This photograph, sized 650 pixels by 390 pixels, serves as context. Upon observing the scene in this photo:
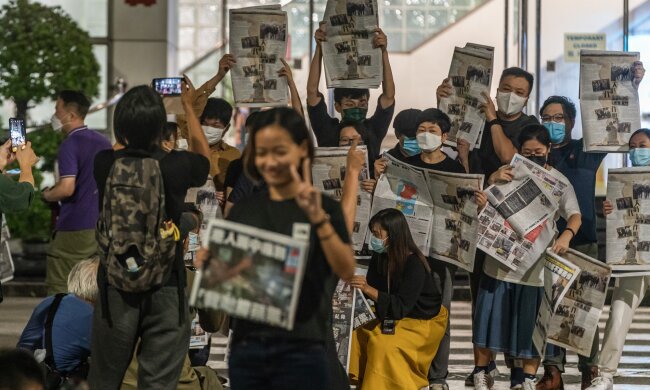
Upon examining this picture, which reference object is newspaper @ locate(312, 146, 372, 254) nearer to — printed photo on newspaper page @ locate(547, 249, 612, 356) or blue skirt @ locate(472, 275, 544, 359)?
blue skirt @ locate(472, 275, 544, 359)

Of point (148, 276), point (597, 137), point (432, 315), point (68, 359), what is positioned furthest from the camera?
point (597, 137)

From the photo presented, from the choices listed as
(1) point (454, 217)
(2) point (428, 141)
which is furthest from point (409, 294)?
(2) point (428, 141)

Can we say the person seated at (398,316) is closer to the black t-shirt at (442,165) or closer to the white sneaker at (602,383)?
the black t-shirt at (442,165)

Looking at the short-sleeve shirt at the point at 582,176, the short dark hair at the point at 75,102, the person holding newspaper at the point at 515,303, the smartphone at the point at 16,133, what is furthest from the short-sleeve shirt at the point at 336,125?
the smartphone at the point at 16,133

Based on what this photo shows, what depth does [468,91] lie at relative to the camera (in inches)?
343

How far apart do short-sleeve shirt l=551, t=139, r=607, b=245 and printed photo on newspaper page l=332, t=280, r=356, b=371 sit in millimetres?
1539

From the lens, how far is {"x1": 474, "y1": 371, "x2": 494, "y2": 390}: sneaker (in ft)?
27.1

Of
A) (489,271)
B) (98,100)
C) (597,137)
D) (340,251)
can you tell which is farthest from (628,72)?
→ (98,100)

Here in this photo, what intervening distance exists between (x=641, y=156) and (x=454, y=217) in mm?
1236

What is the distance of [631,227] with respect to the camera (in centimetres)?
834

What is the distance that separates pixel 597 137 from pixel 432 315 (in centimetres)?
159

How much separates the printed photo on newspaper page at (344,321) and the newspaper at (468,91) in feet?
4.56

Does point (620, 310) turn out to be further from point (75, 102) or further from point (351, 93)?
point (75, 102)

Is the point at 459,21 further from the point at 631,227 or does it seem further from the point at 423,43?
the point at 631,227
